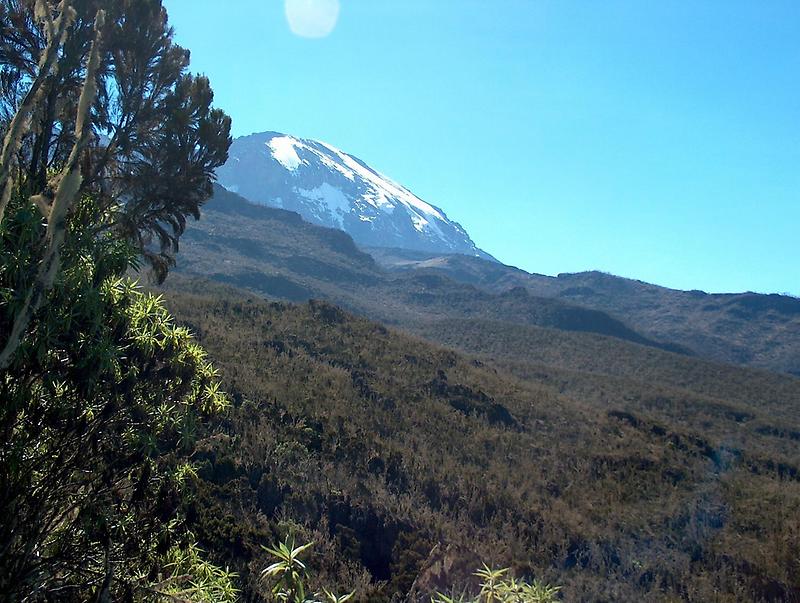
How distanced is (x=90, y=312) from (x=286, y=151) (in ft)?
534

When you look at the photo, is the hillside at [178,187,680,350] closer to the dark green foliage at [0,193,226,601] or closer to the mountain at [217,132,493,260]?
the dark green foliage at [0,193,226,601]

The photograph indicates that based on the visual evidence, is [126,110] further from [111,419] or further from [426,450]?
[426,450]

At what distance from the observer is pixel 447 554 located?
8.63 meters

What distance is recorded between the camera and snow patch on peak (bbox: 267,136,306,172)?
152 meters

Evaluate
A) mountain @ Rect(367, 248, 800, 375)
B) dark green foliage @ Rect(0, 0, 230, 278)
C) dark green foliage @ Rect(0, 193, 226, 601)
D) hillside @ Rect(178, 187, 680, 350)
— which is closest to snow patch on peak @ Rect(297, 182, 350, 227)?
mountain @ Rect(367, 248, 800, 375)

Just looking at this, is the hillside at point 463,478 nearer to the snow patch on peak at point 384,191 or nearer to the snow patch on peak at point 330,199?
the snow patch on peak at point 330,199

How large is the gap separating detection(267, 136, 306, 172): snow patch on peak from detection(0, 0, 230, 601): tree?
147m

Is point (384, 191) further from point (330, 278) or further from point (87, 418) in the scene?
point (87, 418)

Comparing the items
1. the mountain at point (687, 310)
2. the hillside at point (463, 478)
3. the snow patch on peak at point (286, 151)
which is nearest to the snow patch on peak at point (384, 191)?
the snow patch on peak at point (286, 151)

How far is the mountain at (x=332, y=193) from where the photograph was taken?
456 feet

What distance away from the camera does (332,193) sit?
5906 inches

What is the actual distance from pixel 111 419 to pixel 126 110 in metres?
3.93

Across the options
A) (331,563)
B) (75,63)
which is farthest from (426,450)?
(75,63)

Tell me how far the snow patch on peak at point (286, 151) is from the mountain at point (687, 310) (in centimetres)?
5901
